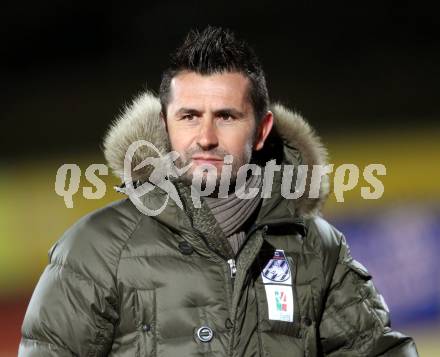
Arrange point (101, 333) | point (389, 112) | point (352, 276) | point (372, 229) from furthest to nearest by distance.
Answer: point (389, 112) < point (372, 229) < point (352, 276) < point (101, 333)

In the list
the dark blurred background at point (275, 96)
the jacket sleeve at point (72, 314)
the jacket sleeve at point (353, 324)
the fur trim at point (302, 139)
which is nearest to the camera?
the jacket sleeve at point (72, 314)

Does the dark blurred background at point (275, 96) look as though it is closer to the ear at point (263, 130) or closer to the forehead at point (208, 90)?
the ear at point (263, 130)

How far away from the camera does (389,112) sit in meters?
4.22

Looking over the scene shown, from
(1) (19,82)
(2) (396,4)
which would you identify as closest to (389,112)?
(2) (396,4)

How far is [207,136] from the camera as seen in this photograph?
5.54 ft

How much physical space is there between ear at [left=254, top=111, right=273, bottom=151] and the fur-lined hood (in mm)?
40

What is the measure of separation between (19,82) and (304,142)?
10.8 ft

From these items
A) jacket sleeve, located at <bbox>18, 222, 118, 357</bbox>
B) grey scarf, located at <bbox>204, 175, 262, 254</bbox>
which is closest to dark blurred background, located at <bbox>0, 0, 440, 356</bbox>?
grey scarf, located at <bbox>204, 175, 262, 254</bbox>

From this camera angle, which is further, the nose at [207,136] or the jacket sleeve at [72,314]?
the nose at [207,136]

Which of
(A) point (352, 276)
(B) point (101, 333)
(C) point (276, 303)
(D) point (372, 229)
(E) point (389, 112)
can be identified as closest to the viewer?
(B) point (101, 333)

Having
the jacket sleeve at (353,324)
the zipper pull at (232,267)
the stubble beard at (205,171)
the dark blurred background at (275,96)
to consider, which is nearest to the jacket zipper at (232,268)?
the zipper pull at (232,267)

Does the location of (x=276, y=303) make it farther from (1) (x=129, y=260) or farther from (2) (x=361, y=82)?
(2) (x=361, y=82)

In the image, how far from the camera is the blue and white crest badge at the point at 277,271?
5.71 feet

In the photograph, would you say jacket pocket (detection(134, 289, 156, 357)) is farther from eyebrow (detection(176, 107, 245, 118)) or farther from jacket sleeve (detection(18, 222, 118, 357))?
eyebrow (detection(176, 107, 245, 118))
